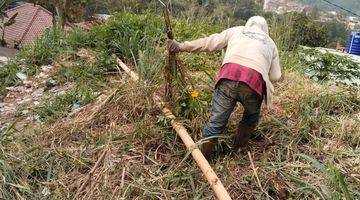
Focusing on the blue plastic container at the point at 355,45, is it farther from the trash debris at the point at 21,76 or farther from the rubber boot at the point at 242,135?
the rubber boot at the point at 242,135

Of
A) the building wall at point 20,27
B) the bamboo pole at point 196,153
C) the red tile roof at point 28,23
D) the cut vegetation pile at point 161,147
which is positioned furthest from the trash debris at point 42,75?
the building wall at point 20,27

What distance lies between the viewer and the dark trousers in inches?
140

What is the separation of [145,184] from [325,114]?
2.09 meters

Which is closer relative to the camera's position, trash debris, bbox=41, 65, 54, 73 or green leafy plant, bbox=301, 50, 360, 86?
green leafy plant, bbox=301, 50, 360, 86

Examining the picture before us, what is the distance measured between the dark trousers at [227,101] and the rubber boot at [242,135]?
0.50ft

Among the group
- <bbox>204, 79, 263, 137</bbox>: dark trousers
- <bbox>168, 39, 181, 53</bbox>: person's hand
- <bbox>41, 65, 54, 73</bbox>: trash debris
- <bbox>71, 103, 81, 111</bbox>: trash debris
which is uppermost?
<bbox>168, 39, 181, 53</bbox>: person's hand

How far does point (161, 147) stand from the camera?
4027 mm

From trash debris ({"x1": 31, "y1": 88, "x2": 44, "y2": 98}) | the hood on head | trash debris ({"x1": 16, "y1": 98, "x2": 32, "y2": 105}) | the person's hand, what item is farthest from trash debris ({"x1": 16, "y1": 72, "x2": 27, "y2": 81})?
the hood on head

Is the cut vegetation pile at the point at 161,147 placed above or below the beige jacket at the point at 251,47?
below

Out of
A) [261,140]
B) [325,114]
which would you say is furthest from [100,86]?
[325,114]

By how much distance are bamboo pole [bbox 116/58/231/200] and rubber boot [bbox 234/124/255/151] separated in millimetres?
407

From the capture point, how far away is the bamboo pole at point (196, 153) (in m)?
3.10

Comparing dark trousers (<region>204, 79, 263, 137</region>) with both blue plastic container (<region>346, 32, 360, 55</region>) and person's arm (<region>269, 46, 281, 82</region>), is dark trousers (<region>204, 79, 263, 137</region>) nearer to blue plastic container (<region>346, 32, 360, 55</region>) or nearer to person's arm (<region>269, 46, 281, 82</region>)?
person's arm (<region>269, 46, 281, 82</region>)

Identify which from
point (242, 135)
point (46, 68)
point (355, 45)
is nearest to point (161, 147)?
point (242, 135)
